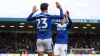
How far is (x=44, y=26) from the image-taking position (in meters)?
9.45

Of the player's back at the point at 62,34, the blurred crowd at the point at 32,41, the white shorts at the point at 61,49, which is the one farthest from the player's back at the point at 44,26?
the blurred crowd at the point at 32,41

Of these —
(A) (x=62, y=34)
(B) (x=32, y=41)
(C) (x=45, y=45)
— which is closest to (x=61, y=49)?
(A) (x=62, y=34)

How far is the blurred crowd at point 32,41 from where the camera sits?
43062mm

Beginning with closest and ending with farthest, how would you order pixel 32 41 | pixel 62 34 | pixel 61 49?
pixel 62 34 → pixel 61 49 → pixel 32 41

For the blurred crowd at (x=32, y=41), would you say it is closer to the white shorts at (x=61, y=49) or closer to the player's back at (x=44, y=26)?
the white shorts at (x=61, y=49)

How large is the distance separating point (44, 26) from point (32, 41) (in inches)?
1462

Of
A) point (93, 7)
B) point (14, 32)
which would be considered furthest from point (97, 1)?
point (14, 32)

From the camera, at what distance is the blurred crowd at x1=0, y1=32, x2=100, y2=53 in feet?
141

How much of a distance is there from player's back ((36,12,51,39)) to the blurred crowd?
32.1 metres

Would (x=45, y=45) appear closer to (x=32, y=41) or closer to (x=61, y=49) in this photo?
(x=61, y=49)

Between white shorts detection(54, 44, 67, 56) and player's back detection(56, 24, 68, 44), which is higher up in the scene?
player's back detection(56, 24, 68, 44)

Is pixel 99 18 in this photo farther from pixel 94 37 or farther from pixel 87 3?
pixel 94 37

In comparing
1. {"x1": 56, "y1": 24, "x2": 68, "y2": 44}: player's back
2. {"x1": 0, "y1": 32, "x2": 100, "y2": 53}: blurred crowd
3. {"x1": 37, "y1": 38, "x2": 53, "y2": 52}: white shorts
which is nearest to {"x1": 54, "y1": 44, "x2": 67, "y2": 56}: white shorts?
{"x1": 56, "y1": 24, "x2": 68, "y2": 44}: player's back

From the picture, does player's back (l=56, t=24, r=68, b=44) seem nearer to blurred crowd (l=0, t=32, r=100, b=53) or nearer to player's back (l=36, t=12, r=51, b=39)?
player's back (l=36, t=12, r=51, b=39)
